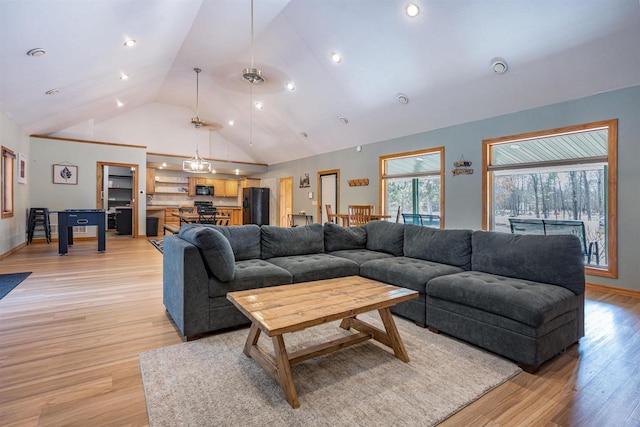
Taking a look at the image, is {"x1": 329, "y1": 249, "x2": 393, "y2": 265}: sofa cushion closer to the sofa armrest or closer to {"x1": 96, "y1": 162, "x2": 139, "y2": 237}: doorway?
the sofa armrest

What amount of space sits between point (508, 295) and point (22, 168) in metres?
8.78

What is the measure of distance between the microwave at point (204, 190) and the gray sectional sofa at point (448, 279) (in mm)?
8430

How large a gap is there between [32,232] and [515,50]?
966cm

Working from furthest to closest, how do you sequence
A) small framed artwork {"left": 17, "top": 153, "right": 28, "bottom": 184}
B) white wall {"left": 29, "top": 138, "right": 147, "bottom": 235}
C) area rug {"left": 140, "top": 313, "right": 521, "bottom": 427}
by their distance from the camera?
white wall {"left": 29, "top": 138, "right": 147, "bottom": 235}
small framed artwork {"left": 17, "top": 153, "right": 28, "bottom": 184}
area rug {"left": 140, "top": 313, "right": 521, "bottom": 427}

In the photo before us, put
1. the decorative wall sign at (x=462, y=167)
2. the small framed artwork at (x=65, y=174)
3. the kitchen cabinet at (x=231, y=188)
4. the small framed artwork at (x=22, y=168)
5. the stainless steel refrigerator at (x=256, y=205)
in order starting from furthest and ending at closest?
the kitchen cabinet at (x=231, y=188)
the stainless steel refrigerator at (x=256, y=205)
the small framed artwork at (x=65, y=174)
the small framed artwork at (x=22, y=168)
the decorative wall sign at (x=462, y=167)

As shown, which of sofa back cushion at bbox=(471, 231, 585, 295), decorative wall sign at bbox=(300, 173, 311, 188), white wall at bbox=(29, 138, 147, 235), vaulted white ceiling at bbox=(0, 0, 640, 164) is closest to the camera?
sofa back cushion at bbox=(471, 231, 585, 295)

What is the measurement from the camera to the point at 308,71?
5688 mm

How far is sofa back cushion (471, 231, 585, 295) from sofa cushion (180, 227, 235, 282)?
2241 millimetres

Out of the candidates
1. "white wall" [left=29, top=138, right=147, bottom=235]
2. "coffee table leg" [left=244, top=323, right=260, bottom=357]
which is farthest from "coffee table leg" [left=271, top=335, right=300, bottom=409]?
"white wall" [left=29, top=138, right=147, bottom=235]

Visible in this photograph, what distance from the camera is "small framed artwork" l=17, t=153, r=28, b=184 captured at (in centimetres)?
624

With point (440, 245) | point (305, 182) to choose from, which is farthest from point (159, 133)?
point (440, 245)

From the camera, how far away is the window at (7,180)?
538cm

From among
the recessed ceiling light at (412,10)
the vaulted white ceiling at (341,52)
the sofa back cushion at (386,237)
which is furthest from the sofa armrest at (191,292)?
the recessed ceiling light at (412,10)

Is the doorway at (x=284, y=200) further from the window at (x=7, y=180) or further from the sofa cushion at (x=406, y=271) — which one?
the sofa cushion at (x=406, y=271)
